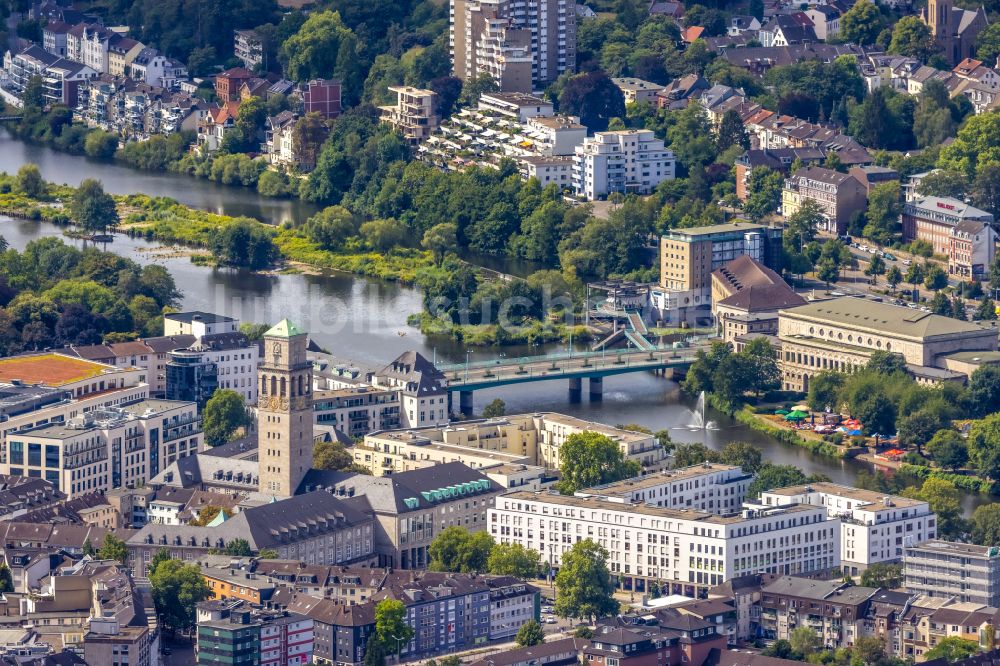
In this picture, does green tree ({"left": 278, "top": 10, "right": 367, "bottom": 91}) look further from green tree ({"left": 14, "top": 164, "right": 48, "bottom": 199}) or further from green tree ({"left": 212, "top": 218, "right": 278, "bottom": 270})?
green tree ({"left": 212, "top": 218, "right": 278, "bottom": 270})

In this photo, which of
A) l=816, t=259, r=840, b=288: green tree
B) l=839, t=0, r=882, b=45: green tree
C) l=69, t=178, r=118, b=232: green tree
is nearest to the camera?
l=816, t=259, r=840, b=288: green tree

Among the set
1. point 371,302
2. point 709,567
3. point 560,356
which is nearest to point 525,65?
point 371,302

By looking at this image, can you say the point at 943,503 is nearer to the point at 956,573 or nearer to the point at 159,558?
the point at 956,573

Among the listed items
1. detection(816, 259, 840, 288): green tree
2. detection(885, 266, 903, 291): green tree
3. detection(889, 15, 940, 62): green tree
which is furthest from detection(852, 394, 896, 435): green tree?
detection(889, 15, 940, 62): green tree

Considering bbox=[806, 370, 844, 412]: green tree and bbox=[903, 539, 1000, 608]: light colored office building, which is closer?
bbox=[903, 539, 1000, 608]: light colored office building

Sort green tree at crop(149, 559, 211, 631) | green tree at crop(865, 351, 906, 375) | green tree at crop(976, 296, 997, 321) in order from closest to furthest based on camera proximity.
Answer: green tree at crop(149, 559, 211, 631) → green tree at crop(865, 351, 906, 375) → green tree at crop(976, 296, 997, 321)

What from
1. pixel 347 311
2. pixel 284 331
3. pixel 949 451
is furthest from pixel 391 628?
pixel 347 311

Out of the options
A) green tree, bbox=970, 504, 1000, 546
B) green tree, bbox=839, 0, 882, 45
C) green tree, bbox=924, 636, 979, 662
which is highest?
green tree, bbox=839, 0, 882, 45

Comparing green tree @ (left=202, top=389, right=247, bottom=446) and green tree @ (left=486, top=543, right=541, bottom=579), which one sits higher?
green tree @ (left=202, top=389, right=247, bottom=446)
